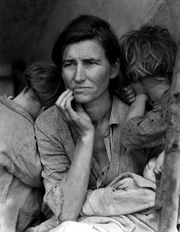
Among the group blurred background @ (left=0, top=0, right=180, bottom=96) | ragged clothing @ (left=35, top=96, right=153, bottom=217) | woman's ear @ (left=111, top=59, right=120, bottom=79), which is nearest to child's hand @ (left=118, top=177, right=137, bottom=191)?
ragged clothing @ (left=35, top=96, right=153, bottom=217)

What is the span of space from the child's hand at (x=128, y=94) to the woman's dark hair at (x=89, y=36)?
5 centimetres

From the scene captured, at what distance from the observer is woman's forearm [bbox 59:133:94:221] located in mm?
2891

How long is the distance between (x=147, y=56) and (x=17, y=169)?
0.74m

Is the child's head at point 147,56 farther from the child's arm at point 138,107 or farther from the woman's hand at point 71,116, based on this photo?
the woman's hand at point 71,116

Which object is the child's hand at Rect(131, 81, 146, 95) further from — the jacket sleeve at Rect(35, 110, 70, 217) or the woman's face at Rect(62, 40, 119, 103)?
the jacket sleeve at Rect(35, 110, 70, 217)

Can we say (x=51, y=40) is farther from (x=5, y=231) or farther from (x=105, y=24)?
(x=5, y=231)

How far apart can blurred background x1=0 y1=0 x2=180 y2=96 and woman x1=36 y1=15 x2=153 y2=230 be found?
50 cm

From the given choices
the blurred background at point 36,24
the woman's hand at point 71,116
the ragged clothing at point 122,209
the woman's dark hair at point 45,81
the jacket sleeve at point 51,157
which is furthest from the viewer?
the blurred background at point 36,24

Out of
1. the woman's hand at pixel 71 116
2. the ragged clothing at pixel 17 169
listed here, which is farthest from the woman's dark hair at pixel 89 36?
the ragged clothing at pixel 17 169

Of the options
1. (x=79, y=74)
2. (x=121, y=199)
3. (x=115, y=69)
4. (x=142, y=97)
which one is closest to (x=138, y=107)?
(x=142, y=97)

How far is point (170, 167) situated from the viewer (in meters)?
2.29

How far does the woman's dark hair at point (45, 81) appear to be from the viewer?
10.3ft

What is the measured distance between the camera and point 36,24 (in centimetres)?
384

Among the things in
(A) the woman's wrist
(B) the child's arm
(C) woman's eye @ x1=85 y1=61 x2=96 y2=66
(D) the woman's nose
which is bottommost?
(B) the child's arm
